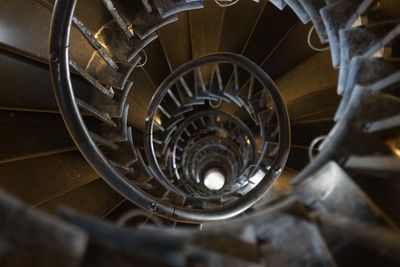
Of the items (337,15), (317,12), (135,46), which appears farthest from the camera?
(135,46)

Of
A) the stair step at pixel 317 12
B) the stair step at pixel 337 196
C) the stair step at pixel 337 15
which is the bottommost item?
the stair step at pixel 337 196

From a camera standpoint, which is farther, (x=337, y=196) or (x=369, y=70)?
(x=369, y=70)

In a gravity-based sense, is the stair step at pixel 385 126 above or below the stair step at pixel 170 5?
below

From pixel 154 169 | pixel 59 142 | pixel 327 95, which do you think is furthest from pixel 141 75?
pixel 327 95

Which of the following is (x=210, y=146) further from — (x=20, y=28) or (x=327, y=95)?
(x=20, y=28)

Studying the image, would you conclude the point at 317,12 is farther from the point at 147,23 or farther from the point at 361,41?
the point at 147,23

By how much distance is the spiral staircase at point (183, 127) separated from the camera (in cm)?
107

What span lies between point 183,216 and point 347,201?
5.81 ft

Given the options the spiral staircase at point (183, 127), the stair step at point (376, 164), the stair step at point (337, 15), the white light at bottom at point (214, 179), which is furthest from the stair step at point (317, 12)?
the white light at bottom at point (214, 179)

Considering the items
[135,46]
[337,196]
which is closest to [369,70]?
[337,196]

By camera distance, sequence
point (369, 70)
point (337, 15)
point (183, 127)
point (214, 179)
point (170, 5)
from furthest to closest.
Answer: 1. point (214, 179)
2. point (183, 127)
3. point (170, 5)
4. point (337, 15)
5. point (369, 70)

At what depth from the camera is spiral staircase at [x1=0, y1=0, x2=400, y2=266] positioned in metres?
1.07

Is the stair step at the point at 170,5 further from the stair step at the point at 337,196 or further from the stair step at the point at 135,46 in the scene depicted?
the stair step at the point at 337,196

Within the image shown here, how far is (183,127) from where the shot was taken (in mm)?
5785
